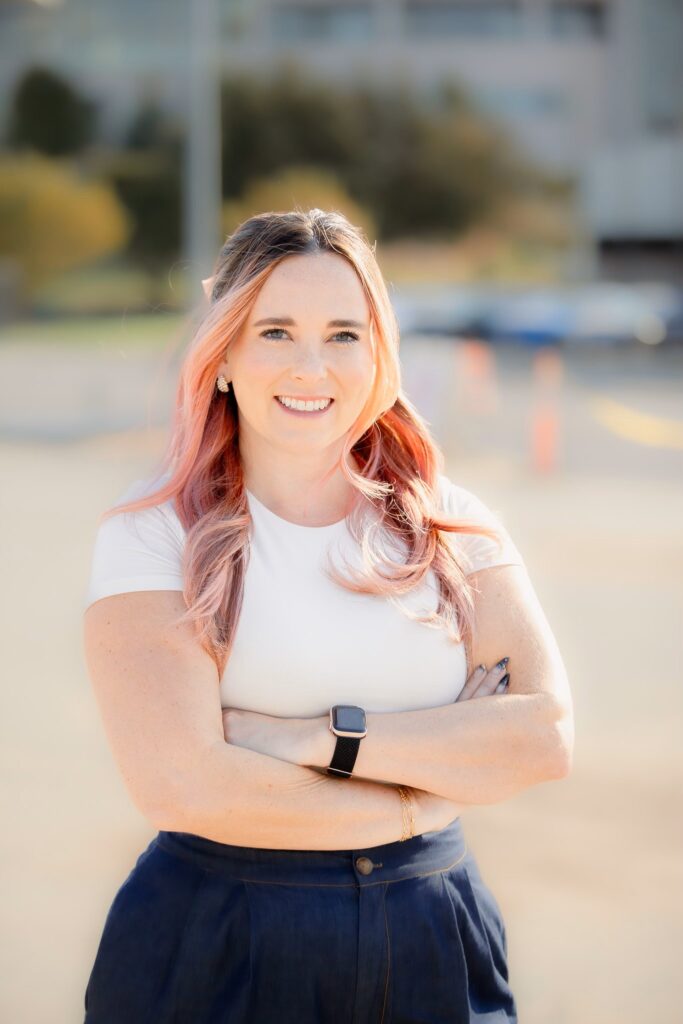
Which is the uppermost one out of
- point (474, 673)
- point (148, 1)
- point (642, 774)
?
point (148, 1)

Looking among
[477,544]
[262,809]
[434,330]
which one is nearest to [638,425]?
[477,544]

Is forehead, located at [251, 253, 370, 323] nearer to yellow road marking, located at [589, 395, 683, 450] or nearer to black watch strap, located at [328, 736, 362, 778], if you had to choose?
black watch strap, located at [328, 736, 362, 778]

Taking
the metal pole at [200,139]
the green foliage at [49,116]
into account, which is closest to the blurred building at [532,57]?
the green foliage at [49,116]

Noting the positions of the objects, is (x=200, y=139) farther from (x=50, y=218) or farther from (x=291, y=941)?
(x=291, y=941)

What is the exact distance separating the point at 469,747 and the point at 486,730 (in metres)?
0.04

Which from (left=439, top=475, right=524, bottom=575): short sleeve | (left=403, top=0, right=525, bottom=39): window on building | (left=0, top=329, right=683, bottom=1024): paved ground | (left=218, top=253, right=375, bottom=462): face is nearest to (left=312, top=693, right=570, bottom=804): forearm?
(left=439, top=475, right=524, bottom=575): short sleeve

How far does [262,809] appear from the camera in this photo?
7.14 ft

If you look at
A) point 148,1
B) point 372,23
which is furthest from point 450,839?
point 372,23

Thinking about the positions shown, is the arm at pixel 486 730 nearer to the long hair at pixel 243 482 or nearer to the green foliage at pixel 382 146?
the long hair at pixel 243 482

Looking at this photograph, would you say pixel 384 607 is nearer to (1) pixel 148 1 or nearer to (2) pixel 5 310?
(2) pixel 5 310

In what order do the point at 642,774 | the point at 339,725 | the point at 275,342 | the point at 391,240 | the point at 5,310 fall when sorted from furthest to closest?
the point at 391,240 → the point at 5,310 → the point at 642,774 → the point at 275,342 → the point at 339,725

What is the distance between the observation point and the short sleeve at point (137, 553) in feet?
7.41

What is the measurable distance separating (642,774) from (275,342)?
136 inches

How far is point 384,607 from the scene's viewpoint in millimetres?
2295
